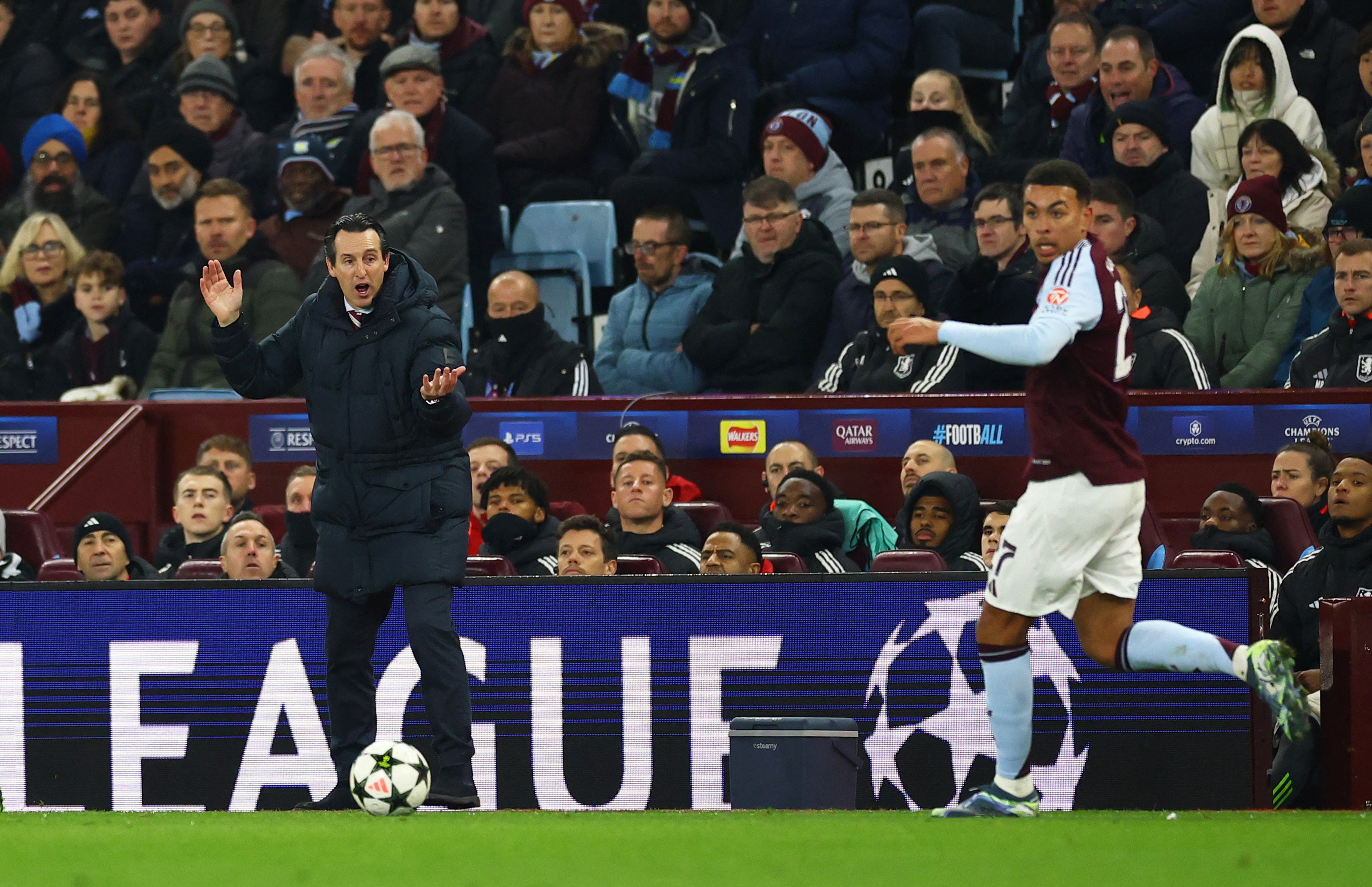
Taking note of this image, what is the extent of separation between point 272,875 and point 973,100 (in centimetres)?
984

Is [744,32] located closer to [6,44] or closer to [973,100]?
[973,100]

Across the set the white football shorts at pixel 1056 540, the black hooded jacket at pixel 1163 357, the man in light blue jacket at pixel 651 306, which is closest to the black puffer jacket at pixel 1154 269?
the black hooded jacket at pixel 1163 357

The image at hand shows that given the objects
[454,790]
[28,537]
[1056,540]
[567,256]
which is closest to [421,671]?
[454,790]

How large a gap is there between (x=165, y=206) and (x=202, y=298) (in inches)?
72.7

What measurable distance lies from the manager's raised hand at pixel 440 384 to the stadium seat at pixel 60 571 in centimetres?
332

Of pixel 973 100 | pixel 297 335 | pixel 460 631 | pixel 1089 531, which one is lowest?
pixel 460 631

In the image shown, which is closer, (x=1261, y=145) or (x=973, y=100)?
(x=1261, y=145)

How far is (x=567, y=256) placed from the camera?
13492 millimetres

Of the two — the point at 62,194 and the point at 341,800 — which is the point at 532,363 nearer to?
the point at 62,194

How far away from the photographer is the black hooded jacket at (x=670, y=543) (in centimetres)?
962

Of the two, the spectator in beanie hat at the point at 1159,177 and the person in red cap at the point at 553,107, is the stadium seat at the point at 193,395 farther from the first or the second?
the spectator in beanie hat at the point at 1159,177

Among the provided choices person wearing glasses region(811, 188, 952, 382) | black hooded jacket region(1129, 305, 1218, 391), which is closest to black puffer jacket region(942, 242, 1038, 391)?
person wearing glasses region(811, 188, 952, 382)

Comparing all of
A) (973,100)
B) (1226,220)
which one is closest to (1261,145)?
(1226,220)

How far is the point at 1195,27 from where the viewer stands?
12938 mm
